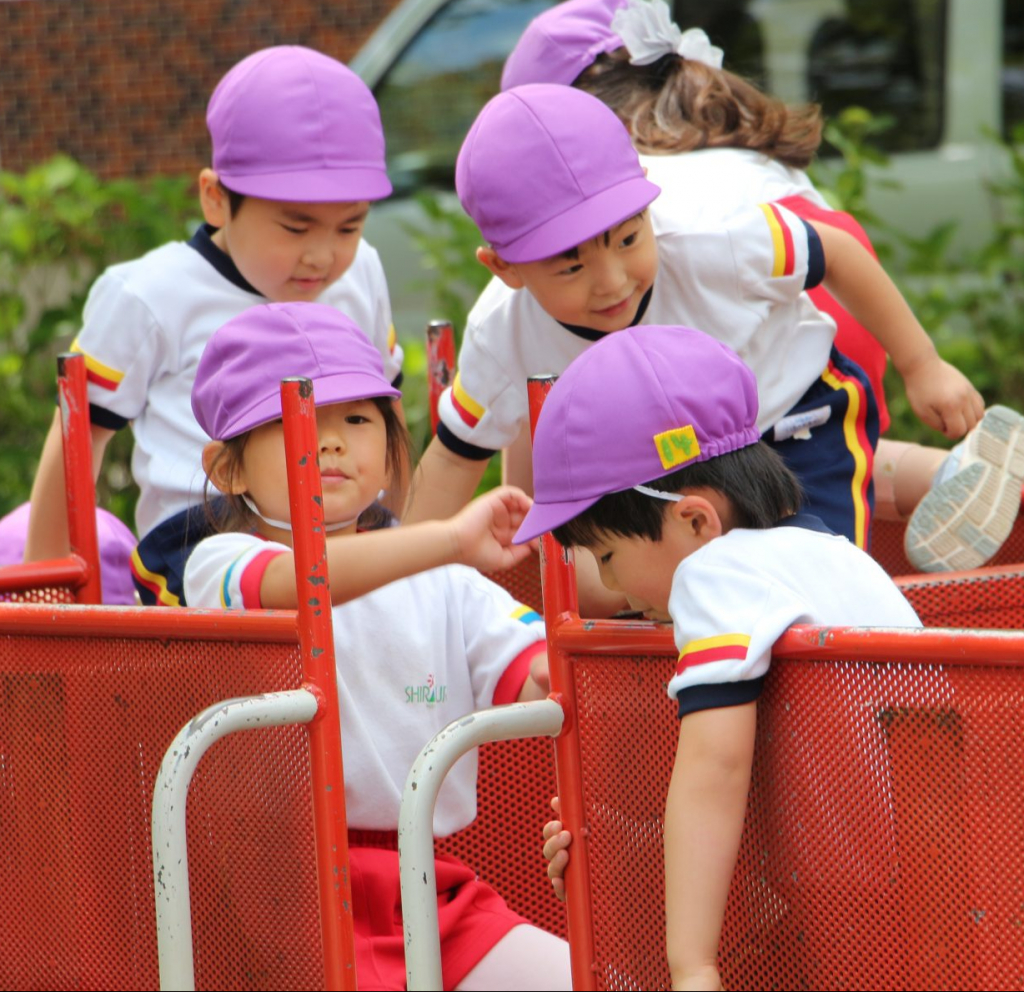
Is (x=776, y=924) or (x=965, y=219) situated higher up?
(x=965, y=219)

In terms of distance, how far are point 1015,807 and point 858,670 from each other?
194 mm

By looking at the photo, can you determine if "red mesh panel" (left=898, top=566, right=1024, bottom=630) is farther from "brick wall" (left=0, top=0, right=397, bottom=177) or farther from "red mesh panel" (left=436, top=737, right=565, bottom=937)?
"brick wall" (left=0, top=0, right=397, bottom=177)

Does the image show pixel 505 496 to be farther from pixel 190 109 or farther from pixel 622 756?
pixel 190 109

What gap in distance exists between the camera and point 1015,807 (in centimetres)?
156

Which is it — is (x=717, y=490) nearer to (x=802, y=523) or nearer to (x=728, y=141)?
(x=802, y=523)

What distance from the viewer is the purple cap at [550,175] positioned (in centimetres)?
237

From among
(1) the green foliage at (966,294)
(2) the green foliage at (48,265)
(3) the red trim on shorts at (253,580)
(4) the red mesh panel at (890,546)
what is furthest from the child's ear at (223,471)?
(2) the green foliage at (48,265)

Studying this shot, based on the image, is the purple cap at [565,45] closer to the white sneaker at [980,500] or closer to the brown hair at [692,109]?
the brown hair at [692,109]

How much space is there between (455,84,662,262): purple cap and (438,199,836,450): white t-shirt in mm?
184

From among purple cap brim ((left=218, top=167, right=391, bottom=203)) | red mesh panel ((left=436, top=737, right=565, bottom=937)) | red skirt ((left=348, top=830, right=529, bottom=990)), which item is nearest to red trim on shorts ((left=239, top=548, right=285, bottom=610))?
red skirt ((left=348, top=830, right=529, bottom=990))

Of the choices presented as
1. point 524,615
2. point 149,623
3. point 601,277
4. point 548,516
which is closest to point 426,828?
point 548,516

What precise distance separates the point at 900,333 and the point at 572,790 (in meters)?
1.10

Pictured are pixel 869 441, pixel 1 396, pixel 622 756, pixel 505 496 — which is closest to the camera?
pixel 622 756

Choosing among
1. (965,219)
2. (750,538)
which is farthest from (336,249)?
(965,219)
